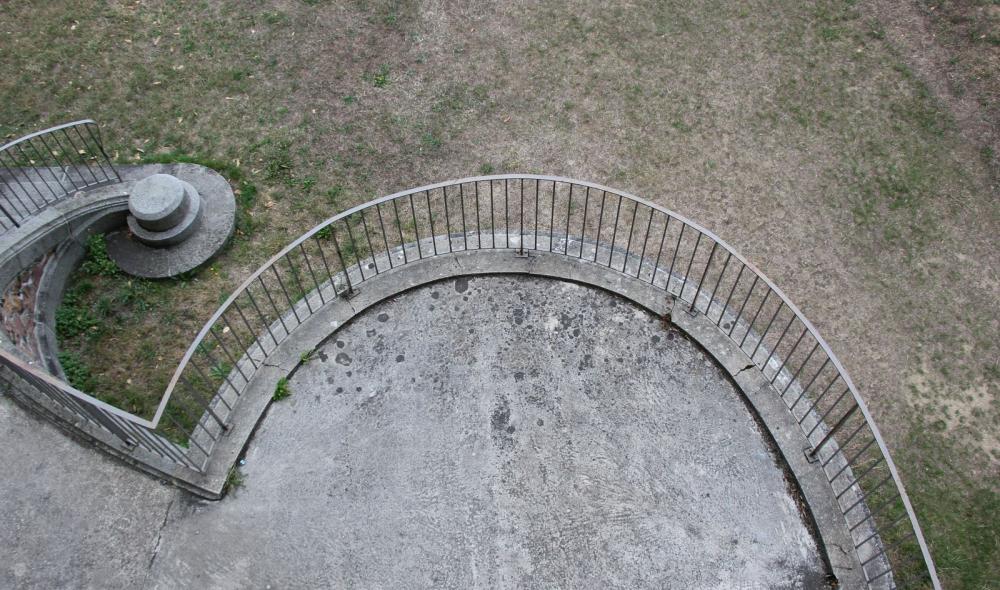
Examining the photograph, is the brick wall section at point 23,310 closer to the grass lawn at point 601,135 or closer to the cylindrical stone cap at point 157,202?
the grass lawn at point 601,135

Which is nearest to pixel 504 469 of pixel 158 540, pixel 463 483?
pixel 463 483

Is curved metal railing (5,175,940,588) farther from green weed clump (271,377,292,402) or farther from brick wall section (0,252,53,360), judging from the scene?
brick wall section (0,252,53,360)

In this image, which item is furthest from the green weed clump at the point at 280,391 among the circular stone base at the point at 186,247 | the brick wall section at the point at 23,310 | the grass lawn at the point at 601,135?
the brick wall section at the point at 23,310

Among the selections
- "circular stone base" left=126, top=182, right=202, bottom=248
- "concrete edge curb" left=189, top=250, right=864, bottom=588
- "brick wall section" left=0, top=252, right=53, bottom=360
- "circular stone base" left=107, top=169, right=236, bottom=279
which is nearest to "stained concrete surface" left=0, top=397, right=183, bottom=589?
"concrete edge curb" left=189, top=250, right=864, bottom=588

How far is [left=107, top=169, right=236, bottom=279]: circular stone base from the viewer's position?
29.9 feet

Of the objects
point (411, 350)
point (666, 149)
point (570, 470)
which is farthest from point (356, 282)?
point (666, 149)

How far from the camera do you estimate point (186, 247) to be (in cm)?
926

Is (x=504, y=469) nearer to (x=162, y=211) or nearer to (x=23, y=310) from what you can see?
(x=162, y=211)

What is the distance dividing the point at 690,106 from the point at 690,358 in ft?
14.5

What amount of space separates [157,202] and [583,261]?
16.8 ft

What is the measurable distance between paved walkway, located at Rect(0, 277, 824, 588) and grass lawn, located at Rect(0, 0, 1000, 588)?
1.77 m

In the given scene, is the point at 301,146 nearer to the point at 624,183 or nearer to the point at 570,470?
the point at 624,183

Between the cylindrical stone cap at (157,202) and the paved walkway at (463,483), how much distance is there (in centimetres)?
280

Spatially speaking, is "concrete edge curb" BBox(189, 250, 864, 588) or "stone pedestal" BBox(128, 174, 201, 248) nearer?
"concrete edge curb" BBox(189, 250, 864, 588)
